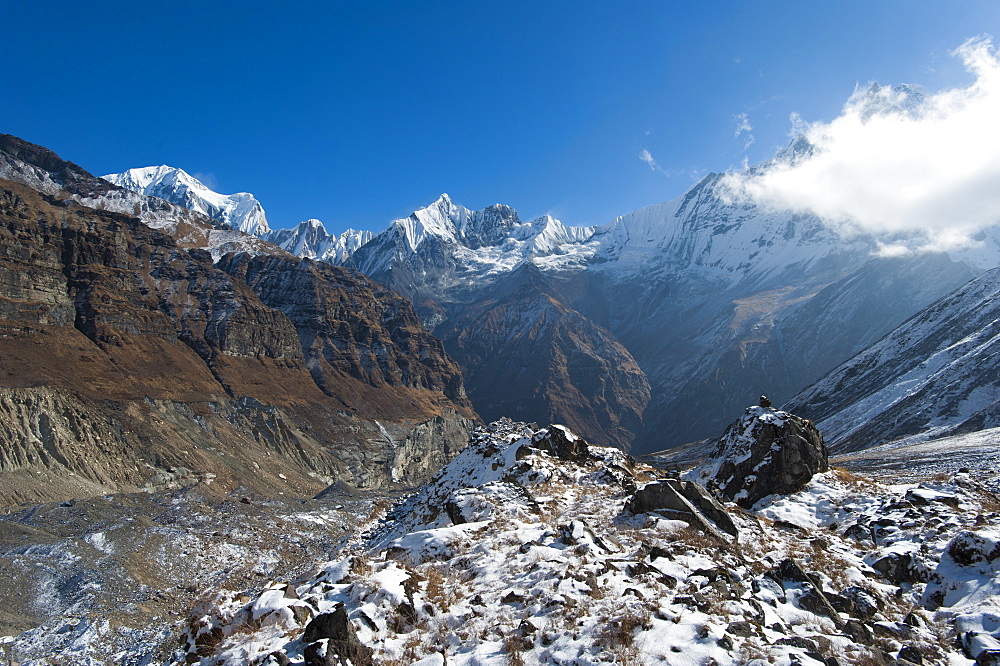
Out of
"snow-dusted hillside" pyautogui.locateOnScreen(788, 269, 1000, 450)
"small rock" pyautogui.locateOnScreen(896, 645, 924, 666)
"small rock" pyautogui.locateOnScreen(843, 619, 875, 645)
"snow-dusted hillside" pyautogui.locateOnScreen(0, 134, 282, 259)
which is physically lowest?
"snow-dusted hillside" pyautogui.locateOnScreen(788, 269, 1000, 450)

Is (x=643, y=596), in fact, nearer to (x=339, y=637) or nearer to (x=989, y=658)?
(x=989, y=658)

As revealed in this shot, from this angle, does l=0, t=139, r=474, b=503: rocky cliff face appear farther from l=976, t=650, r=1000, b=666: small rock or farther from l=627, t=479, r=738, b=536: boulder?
l=976, t=650, r=1000, b=666: small rock

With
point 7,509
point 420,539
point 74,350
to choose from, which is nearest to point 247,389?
point 74,350

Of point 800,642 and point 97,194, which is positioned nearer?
point 800,642

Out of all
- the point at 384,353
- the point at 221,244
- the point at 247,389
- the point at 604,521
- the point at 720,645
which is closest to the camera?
the point at 720,645

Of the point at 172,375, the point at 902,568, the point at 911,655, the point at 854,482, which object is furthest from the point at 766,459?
the point at 172,375

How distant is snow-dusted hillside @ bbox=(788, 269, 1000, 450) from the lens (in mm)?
89688

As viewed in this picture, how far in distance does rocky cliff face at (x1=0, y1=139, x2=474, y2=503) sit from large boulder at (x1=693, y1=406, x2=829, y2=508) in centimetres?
7307

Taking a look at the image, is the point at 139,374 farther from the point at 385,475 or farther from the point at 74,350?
the point at 385,475

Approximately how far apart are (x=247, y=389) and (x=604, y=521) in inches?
4489

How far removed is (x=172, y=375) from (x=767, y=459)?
10857cm

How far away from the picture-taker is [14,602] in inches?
1293

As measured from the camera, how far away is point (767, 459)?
24.1 m

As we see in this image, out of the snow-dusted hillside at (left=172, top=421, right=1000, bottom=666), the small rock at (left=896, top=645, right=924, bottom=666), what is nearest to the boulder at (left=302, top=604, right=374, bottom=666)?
the snow-dusted hillside at (left=172, top=421, right=1000, bottom=666)
